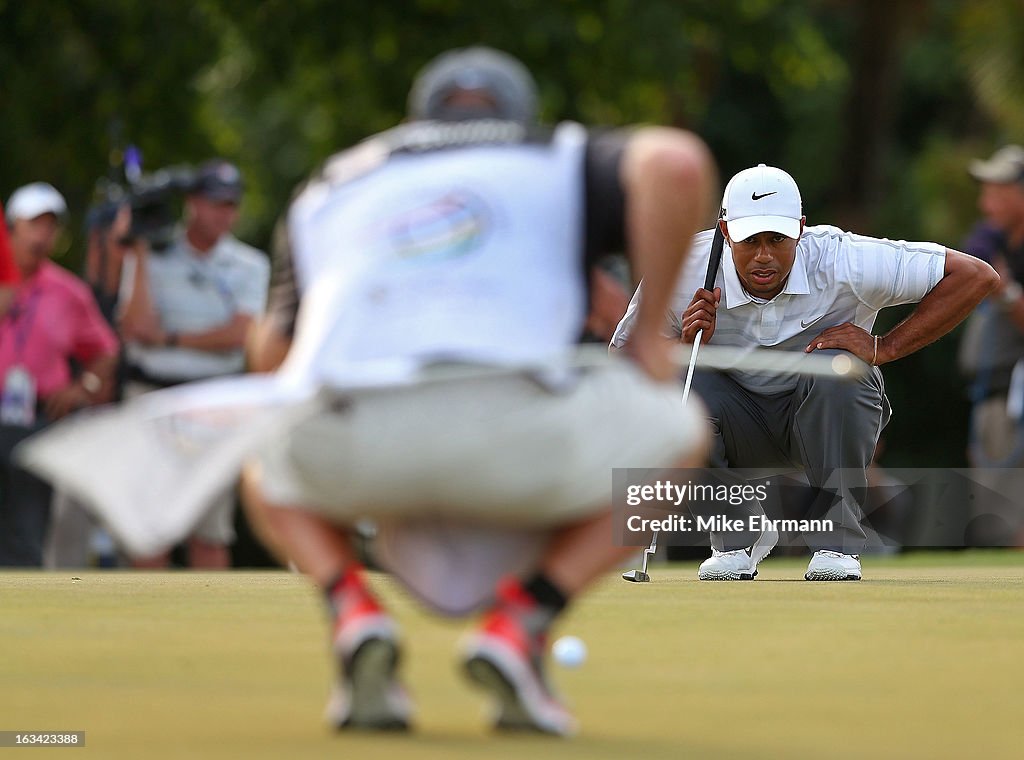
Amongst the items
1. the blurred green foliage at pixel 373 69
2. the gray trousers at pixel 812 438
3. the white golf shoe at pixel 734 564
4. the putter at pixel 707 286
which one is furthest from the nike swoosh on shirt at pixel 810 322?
the blurred green foliage at pixel 373 69

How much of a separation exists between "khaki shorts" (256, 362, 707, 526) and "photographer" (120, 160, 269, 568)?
727cm

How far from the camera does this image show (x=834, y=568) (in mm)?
9312

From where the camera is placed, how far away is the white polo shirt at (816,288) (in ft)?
30.7

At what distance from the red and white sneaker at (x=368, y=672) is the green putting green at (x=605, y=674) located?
5 centimetres

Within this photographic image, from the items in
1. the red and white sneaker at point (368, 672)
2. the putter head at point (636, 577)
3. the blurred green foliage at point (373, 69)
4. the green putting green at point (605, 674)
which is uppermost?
the blurred green foliage at point (373, 69)

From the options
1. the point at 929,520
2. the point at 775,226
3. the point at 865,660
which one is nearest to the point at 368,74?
the point at 929,520

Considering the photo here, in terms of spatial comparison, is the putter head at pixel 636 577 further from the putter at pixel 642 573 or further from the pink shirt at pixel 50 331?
the pink shirt at pixel 50 331

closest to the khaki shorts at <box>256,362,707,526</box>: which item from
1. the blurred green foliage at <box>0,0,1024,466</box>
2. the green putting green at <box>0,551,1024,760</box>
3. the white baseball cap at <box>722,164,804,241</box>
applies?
the green putting green at <box>0,551,1024,760</box>

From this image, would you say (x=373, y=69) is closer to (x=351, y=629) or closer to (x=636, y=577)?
(x=636, y=577)

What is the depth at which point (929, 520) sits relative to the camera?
15016 millimetres

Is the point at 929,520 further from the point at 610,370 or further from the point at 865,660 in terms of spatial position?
the point at 610,370

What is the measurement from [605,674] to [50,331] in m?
7.36

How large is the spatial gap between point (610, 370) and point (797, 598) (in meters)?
3.57

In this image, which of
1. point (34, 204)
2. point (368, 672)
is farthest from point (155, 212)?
point (368, 672)
